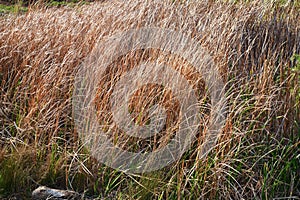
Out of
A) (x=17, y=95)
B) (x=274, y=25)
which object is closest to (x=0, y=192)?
(x=17, y=95)

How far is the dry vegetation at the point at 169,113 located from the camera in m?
2.70

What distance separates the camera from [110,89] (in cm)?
313

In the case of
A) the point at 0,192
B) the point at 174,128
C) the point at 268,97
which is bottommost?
the point at 0,192

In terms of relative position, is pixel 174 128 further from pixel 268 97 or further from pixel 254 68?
pixel 254 68

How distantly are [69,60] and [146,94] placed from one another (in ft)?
2.75

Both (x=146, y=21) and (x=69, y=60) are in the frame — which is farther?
(x=146, y=21)

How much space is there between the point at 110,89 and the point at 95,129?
13.5 inches

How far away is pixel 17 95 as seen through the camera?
3463 millimetres

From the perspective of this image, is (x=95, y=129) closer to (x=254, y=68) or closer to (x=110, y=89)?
(x=110, y=89)

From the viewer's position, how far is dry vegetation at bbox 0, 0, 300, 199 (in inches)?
106

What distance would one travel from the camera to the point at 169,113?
9.85ft

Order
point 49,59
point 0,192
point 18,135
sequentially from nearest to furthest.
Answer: point 0,192, point 18,135, point 49,59

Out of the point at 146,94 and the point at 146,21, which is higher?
the point at 146,21

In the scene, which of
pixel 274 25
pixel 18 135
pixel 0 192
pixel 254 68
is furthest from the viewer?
pixel 274 25
